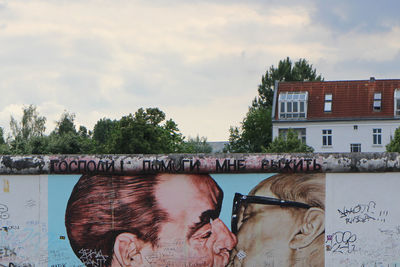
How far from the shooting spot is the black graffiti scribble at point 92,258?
1179 cm

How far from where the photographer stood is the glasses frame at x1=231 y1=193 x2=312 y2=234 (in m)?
11.5

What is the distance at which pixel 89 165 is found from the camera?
1166 cm

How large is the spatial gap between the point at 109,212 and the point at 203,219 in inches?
77.5

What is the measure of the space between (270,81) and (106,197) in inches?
2779

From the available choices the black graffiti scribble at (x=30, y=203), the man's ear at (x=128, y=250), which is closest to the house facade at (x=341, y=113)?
the man's ear at (x=128, y=250)

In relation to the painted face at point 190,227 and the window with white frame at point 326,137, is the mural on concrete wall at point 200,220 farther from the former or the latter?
the window with white frame at point 326,137

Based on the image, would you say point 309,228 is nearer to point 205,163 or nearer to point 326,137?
point 205,163

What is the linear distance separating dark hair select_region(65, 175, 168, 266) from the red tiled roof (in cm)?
4561

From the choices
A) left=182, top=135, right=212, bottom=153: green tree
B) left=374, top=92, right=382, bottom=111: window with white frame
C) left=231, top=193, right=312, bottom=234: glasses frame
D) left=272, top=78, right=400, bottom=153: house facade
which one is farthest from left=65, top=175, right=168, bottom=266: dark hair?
left=182, top=135, right=212, bottom=153: green tree

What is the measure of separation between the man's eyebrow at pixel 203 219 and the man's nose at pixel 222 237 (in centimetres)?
12

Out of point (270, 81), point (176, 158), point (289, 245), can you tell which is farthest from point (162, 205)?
point (270, 81)

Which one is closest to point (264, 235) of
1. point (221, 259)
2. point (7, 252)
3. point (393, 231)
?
point (221, 259)

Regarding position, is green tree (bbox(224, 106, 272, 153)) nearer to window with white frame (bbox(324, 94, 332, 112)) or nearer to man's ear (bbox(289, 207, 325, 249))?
window with white frame (bbox(324, 94, 332, 112))

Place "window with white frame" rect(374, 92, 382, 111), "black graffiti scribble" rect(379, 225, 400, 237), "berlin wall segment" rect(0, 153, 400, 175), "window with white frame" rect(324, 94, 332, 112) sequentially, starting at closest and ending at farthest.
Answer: "berlin wall segment" rect(0, 153, 400, 175) → "black graffiti scribble" rect(379, 225, 400, 237) → "window with white frame" rect(374, 92, 382, 111) → "window with white frame" rect(324, 94, 332, 112)
